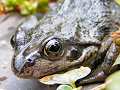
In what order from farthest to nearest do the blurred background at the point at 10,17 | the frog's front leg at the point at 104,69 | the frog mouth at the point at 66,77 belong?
the blurred background at the point at 10,17
the frog's front leg at the point at 104,69
the frog mouth at the point at 66,77

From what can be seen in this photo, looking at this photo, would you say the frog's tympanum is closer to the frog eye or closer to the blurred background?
the frog eye

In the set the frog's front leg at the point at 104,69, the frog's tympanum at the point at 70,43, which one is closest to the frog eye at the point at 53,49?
the frog's tympanum at the point at 70,43

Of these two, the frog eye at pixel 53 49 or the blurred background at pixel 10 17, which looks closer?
the frog eye at pixel 53 49

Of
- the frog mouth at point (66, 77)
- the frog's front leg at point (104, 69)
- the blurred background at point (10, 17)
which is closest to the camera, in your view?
the frog mouth at point (66, 77)

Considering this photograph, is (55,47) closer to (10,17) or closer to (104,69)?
(104,69)

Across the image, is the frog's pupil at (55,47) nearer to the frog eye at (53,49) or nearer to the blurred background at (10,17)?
the frog eye at (53,49)

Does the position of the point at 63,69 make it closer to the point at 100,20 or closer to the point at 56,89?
the point at 56,89

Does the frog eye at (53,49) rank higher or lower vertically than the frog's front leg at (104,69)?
higher
